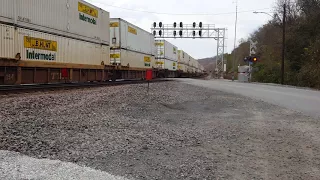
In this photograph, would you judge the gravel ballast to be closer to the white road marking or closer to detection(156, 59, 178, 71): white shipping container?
the white road marking

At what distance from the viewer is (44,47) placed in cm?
1434

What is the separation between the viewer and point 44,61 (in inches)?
555

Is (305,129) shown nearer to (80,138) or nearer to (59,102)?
(80,138)

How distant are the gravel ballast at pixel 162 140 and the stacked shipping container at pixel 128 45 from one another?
1506 cm

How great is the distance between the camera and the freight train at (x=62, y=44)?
12.3m

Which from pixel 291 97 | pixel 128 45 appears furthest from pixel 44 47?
pixel 291 97

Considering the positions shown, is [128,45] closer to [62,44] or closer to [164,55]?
[62,44]

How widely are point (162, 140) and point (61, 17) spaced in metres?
12.7

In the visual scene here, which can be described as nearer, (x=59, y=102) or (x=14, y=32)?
(x=59, y=102)

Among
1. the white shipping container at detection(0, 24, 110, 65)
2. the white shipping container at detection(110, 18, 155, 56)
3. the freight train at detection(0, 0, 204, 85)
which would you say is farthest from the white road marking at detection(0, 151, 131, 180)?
the white shipping container at detection(110, 18, 155, 56)

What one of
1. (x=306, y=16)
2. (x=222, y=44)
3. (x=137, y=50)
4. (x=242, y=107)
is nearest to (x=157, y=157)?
(x=242, y=107)

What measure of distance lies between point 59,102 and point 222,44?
5724 cm

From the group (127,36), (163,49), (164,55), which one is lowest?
(164,55)

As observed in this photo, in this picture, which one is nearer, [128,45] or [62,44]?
[62,44]
